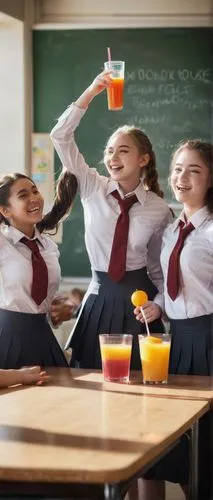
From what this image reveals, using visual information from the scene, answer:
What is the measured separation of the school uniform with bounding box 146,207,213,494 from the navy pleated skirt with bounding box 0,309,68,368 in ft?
1.40

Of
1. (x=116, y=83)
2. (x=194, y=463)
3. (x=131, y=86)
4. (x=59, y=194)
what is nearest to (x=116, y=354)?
(x=194, y=463)

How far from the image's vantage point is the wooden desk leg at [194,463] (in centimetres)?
267

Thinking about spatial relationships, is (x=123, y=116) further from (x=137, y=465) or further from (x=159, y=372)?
(x=137, y=465)

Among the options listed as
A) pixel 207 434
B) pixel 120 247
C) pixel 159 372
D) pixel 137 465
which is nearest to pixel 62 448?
pixel 137 465

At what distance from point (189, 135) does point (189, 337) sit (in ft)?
7.14

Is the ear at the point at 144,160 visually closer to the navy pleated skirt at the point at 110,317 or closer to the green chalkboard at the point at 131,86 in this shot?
the navy pleated skirt at the point at 110,317

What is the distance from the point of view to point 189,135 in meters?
5.30

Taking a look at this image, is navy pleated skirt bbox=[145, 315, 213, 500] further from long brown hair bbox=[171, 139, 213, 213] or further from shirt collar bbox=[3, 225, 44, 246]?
shirt collar bbox=[3, 225, 44, 246]

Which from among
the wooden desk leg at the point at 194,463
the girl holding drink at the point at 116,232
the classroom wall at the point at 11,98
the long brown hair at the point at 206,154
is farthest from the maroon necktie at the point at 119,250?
the classroom wall at the point at 11,98

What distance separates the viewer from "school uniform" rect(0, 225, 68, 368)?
340 centimetres

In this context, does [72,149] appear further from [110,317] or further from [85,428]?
[85,428]

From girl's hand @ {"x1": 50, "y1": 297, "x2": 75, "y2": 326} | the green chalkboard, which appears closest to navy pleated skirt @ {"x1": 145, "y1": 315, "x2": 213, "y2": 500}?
girl's hand @ {"x1": 50, "y1": 297, "x2": 75, "y2": 326}

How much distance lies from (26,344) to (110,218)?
1.94 ft

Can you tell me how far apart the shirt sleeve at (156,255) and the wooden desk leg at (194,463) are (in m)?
0.94
